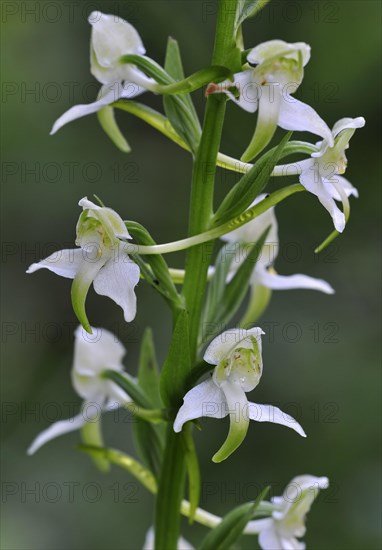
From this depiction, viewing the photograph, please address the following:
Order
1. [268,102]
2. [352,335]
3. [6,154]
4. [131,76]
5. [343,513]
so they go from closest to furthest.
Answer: [268,102] → [131,76] → [343,513] → [352,335] → [6,154]

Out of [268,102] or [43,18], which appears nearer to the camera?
[268,102]

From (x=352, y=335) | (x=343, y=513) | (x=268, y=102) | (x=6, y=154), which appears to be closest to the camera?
(x=268, y=102)

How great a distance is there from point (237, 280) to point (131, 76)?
42 cm

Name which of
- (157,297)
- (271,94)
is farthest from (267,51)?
(157,297)

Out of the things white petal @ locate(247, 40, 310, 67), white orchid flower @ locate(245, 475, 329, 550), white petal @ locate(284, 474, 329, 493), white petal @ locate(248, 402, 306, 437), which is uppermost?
white petal @ locate(247, 40, 310, 67)

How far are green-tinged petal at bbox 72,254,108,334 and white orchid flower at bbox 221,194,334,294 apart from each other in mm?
411

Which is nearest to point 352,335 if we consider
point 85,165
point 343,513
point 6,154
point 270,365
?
point 270,365

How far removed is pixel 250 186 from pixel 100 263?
0.27m

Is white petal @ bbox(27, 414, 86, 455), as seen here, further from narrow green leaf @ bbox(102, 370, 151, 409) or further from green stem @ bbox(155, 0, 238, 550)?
green stem @ bbox(155, 0, 238, 550)

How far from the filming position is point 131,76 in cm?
155

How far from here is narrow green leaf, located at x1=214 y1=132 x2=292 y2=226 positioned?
136cm

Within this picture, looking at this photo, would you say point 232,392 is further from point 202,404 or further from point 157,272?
point 157,272

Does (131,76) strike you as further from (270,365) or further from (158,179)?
(158,179)

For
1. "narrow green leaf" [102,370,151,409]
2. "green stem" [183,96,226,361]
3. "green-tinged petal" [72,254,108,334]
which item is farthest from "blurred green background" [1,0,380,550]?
"green-tinged petal" [72,254,108,334]
